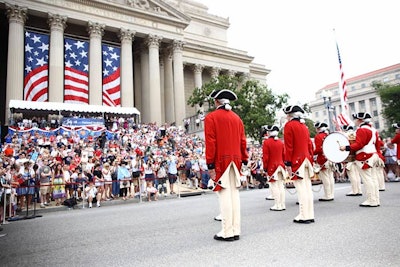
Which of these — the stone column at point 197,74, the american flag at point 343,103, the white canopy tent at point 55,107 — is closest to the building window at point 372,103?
the stone column at point 197,74

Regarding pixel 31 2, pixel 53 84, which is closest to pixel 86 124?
pixel 53 84

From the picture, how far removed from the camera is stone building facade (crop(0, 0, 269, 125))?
88.8ft

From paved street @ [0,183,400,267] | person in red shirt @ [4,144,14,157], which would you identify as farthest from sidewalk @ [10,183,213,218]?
paved street @ [0,183,400,267]

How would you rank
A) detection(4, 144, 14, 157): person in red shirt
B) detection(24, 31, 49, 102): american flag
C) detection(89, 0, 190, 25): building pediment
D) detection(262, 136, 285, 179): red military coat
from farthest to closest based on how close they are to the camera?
detection(89, 0, 190, 25): building pediment → detection(24, 31, 49, 102): american flag → detection(4, 144, 14, 157): person in red shirt → detection(262, 136, 285, 179): red military coat

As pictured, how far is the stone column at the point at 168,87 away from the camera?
38562 mm

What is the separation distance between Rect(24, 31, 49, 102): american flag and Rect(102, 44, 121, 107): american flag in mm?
5490

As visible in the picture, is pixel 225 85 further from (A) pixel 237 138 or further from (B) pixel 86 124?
(A) pixel 237 138

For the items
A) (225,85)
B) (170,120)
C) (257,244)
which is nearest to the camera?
(257,244)

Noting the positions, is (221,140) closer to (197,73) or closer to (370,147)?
(370,147)

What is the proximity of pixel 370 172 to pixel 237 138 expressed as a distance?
4656 millimetres

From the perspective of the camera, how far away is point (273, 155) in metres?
8.47

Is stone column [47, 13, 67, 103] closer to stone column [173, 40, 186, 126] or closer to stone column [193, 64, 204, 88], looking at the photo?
stone column [173, 40, 186, 126]

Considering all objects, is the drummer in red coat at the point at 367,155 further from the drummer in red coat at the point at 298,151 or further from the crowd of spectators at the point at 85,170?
the crowd of spectators at the point at 85,170

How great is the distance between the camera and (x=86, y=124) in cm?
2392
